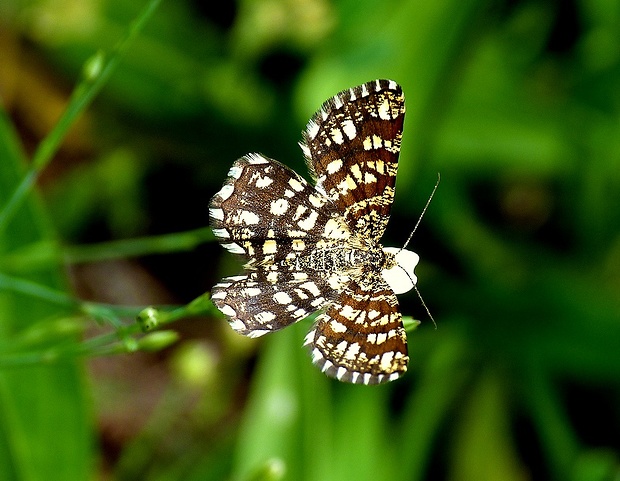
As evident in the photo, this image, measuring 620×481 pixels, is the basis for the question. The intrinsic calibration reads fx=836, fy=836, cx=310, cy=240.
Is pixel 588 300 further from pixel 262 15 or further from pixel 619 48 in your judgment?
pixel 262 15

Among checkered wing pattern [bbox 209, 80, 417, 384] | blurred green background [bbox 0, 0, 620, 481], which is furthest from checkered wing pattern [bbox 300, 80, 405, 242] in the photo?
blurred green background [bbox 0, 0, 620, 481]

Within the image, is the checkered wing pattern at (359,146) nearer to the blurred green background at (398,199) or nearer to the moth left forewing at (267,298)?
the moth left forewing at (267,298)

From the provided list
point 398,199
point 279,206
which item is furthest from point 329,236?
point 398,199

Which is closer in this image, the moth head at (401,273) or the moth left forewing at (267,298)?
the moth left forewing at (267,298)

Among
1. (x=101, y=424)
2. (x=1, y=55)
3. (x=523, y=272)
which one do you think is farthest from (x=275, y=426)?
(x=1, y=55)

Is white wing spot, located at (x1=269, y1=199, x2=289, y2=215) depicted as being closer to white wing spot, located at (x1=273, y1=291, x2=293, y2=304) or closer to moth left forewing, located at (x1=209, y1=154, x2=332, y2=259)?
moth left forewing, located at (x1=209, y1=154, x2=332, y2=259)

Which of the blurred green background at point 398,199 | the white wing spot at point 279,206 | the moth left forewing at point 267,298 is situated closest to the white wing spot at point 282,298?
the moth left forewing at point 267,298

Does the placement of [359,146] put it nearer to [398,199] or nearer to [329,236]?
[329,236]

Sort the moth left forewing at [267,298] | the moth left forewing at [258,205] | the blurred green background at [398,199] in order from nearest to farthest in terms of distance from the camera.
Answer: the moth left forewing at [267,298]
the moth left forewing at [258,205]
the blurred green background at [398,199]
